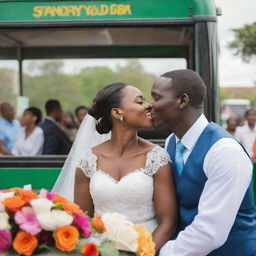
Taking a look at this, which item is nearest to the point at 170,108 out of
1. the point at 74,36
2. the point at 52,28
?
the point at 52,28

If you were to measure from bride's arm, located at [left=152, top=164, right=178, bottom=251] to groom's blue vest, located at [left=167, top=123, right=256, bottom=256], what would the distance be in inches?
7.0

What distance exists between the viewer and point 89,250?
85.4 inches

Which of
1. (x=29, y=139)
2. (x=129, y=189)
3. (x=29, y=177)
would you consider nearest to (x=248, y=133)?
(x=29, y=139)

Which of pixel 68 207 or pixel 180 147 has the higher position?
pixel 180 147

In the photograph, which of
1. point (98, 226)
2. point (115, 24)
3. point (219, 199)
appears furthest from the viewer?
point (115, 24)

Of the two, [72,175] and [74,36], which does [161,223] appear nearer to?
[72,175]

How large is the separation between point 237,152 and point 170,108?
0.42 metres

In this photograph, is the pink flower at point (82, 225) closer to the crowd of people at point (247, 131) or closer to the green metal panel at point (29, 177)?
the green metal panel at point (29, 177)

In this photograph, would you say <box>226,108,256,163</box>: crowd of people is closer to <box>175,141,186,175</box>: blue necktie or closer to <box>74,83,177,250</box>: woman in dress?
<box>74,83,177,250</box>: woman in dress

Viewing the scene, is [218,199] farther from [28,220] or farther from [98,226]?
[28,220]

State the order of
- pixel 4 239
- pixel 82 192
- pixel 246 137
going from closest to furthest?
pixel 4 239, pixel 82 192, pixel 246 137

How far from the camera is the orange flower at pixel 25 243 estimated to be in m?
2.14

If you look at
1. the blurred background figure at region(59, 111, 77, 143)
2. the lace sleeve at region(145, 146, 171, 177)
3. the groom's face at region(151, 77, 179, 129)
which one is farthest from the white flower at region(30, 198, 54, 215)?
the blurred background figure at region(59, 111, 77, 143)

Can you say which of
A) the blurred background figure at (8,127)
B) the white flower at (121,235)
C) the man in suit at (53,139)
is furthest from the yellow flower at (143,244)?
the blurred background figure at (8,127)
